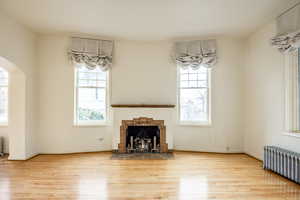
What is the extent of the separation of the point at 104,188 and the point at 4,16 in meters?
3.58

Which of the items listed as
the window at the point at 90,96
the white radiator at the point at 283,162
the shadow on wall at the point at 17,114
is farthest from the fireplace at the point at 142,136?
the white radiator at the point at 283,162

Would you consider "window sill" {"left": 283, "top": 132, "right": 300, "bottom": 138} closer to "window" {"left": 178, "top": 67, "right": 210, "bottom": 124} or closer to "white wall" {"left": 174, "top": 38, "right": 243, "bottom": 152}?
"white wall" {"left": 174, "top": 38, "right": 243, "bottom": 152}

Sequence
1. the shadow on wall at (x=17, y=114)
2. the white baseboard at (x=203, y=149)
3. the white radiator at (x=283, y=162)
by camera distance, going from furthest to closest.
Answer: the white baseboard at (x=203, y=149) < the shadow on wall at (x=17, y=114) < the white radiator at (x=283, y=162)

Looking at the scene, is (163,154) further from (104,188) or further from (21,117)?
(21,117)

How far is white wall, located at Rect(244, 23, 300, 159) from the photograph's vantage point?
399 cm

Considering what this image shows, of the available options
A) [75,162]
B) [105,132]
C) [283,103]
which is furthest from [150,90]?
[283,103]

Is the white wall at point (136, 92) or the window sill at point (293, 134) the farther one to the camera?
the white wall at point (136, 92)

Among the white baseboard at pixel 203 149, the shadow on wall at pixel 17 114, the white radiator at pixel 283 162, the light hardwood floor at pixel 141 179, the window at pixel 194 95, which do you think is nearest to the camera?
the light hardwood floor at pixel 141 179

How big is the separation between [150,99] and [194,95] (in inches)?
46.2

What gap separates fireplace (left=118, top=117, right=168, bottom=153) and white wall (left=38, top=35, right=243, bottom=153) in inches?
15.9

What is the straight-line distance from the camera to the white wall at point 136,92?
16.9 ft

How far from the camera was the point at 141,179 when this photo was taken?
136 inches

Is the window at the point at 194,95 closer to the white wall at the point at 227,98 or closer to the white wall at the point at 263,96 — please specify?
the white wall at the point at 227,98

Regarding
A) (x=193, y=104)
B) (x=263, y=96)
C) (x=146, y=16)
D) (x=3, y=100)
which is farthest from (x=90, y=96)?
(x=263, y=96)
